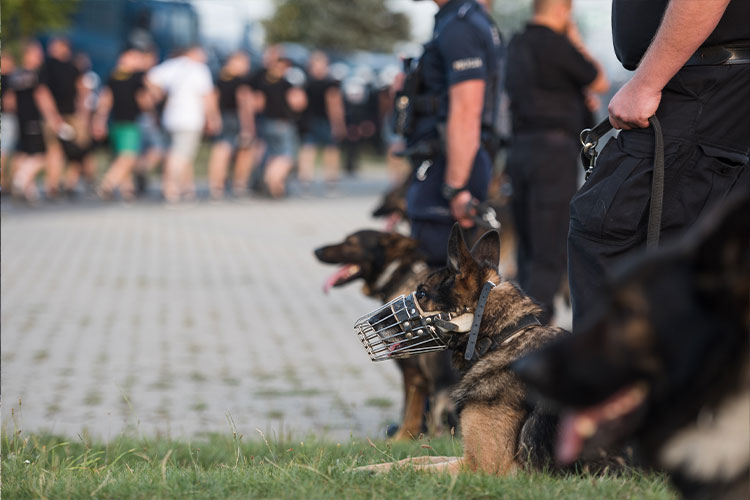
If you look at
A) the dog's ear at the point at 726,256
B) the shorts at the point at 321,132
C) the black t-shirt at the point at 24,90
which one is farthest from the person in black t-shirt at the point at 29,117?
the dog's ear at the point at 726,256

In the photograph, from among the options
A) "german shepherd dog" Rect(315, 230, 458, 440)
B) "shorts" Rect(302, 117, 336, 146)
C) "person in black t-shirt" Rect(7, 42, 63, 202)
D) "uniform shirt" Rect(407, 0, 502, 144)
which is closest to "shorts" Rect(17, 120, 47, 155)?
"person in black t-shirt" Rect(7, 42, 63, 202)

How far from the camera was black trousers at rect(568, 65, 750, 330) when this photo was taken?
3.10 m

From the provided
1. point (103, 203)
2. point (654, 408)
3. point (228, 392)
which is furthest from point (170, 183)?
point (654, 408)

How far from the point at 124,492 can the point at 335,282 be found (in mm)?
3071

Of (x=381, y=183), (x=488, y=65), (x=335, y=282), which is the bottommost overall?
(x=381, y=183)

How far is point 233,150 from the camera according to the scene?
18781 mm

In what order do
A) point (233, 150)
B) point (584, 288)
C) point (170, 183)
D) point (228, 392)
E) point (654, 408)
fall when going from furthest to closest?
point (233, 150) < point (170, 183) < point (228, 392) < point (584, 288) < point (654, 408)

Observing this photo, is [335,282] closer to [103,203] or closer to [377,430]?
[377,430]

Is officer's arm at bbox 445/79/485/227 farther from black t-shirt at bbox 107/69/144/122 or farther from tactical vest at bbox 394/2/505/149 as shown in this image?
black t-shirt at bbox 107/69/144/122

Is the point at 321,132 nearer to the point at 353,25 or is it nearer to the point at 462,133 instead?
the point at 462,133

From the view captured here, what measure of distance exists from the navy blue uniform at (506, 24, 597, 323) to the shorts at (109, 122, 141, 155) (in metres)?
12.4

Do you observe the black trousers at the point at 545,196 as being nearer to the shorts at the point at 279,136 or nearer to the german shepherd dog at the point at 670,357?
the german shepherd dog at the point at 670,357

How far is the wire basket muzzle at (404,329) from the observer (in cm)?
362

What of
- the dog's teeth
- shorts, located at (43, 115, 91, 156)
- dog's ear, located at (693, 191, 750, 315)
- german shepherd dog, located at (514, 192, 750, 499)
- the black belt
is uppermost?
the black belt
